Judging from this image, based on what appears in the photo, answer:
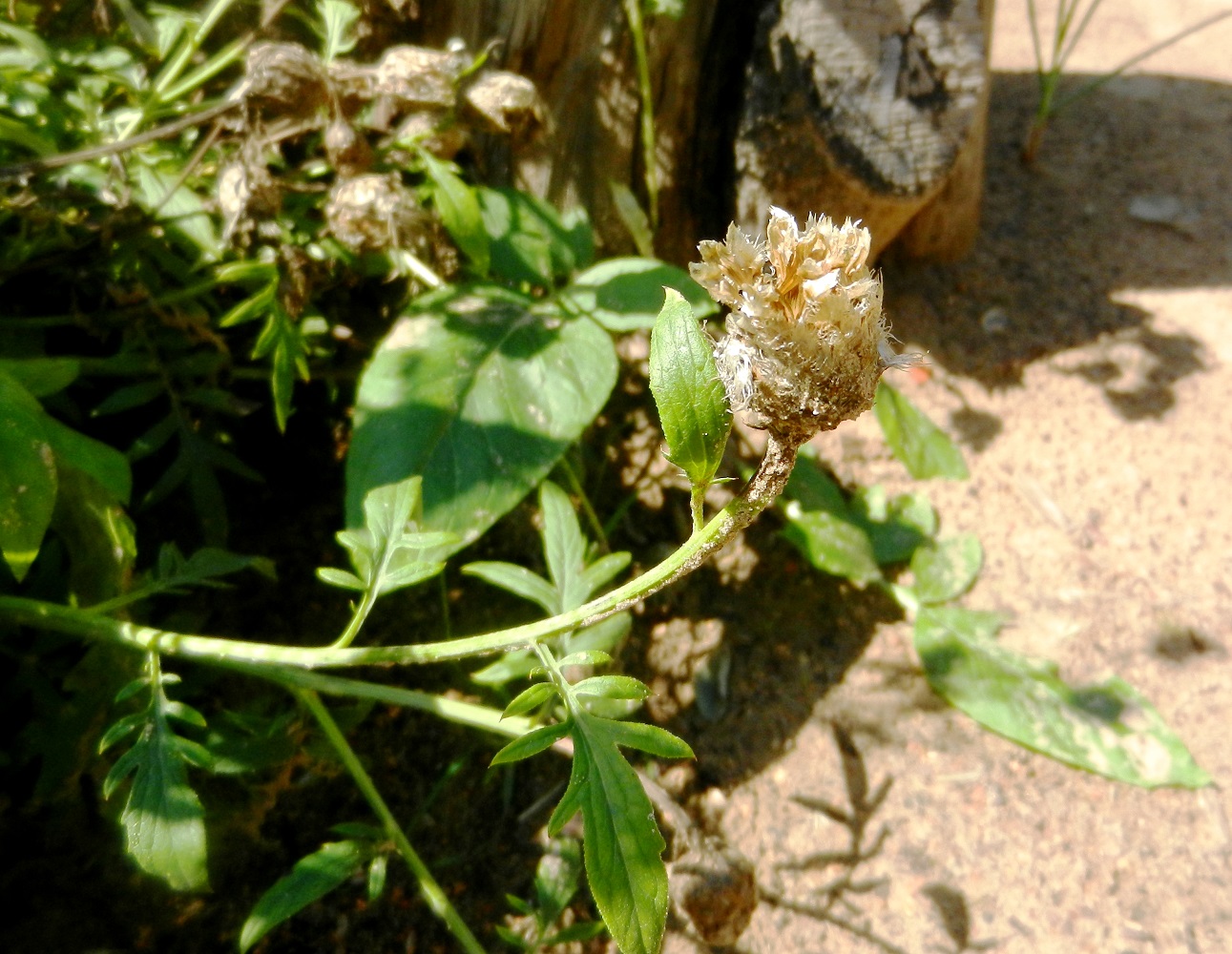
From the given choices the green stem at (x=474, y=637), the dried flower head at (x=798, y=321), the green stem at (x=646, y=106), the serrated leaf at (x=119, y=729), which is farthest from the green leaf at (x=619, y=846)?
the green stem at (x=646, y=106)

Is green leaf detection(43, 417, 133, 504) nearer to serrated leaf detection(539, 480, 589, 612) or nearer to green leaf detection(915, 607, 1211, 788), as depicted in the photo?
serrated leaf detection(539, 480, 589, 612)

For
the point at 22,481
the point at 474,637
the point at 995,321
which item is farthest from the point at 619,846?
the point at 995,321

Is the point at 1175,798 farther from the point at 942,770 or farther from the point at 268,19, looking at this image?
the point at 268,19

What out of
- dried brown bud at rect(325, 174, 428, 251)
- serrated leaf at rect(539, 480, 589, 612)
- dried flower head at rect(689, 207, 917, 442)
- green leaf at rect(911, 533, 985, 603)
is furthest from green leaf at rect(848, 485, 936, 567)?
dried flower head at rect(689, 207, 917, 442)

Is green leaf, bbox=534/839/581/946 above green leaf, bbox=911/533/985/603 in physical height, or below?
above

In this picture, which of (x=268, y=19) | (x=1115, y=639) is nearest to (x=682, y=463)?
(x=268, y=19)

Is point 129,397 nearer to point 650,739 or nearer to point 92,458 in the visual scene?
point 92,458

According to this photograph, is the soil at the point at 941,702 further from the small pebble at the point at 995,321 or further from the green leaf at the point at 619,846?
the green leaf at the point at 619,846
